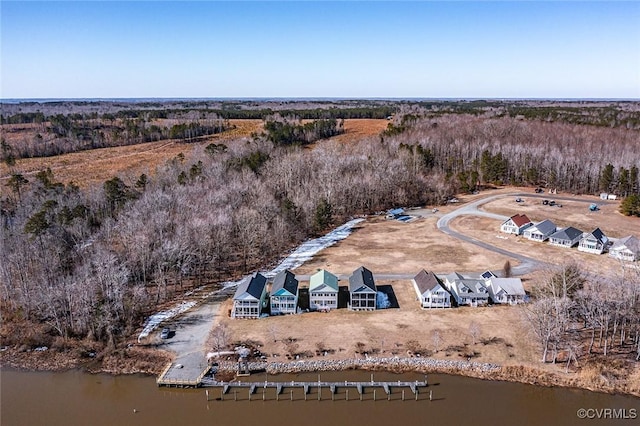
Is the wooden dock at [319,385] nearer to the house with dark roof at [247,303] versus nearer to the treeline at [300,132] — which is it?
the house with dark roof at [247,303]

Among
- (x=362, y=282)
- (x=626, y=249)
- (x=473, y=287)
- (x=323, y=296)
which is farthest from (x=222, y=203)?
(x=626, y=249)

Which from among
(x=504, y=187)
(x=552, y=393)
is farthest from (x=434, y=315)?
(x=504, y=187)

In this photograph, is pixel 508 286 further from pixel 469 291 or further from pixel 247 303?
pixel 247 303

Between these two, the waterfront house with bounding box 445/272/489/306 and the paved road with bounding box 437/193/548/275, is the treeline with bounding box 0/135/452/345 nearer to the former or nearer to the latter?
the paved road with bounding box 437/193/548/275

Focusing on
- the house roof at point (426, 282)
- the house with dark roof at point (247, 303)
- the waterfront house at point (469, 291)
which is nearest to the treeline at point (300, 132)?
the house roof at point (426, 282)

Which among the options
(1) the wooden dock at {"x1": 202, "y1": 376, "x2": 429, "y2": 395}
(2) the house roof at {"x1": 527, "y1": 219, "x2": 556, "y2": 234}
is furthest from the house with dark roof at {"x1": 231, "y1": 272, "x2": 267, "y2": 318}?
→ (2) the house roof at {"x1": 527, "y1": 219, "x2": 556, "y2": 234}
